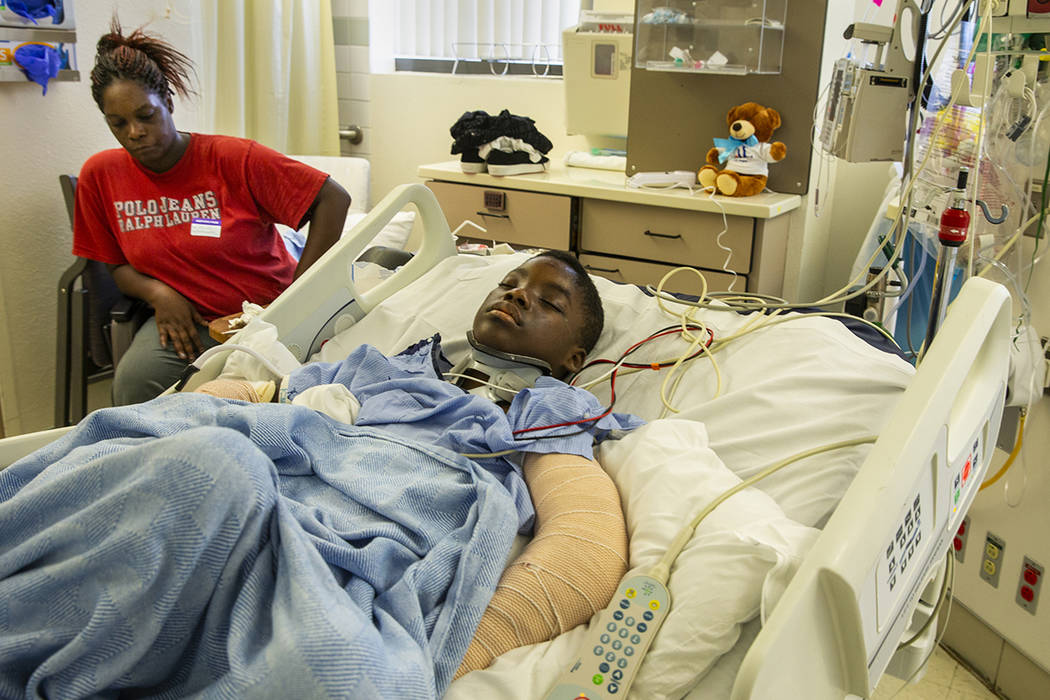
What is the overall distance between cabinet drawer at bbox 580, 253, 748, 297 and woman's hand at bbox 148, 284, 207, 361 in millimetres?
1296

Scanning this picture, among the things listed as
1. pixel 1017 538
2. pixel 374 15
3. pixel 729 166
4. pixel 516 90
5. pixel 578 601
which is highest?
pixel 374 15

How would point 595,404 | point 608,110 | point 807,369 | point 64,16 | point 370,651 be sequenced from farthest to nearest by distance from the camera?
point 608,110, point 64,16, point 807,369, point 595,404, point 370,651

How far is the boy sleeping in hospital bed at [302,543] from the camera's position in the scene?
843 millimetres

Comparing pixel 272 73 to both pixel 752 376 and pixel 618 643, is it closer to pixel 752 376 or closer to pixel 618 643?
pixel 752 376

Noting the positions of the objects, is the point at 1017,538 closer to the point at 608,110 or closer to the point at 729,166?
the point at 729,166

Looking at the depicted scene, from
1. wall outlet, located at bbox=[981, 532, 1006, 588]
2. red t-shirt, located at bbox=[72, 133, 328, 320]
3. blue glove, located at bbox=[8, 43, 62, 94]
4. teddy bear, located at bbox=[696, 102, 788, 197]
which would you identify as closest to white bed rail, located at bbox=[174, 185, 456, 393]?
red t-shirt, located at bbox=[72, 133, 328, 320]

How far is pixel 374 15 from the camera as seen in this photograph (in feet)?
12.9

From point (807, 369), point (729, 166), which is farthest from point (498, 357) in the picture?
point (729, 166)

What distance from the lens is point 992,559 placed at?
1.96 m

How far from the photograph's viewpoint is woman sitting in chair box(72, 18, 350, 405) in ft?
7.81

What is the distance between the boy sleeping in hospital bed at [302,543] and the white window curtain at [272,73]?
2194mm

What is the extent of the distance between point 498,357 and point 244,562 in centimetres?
83

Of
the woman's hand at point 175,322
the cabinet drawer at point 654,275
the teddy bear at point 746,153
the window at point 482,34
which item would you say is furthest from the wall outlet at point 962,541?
the window at point 482,34

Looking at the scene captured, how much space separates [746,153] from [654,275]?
0.48 meters
